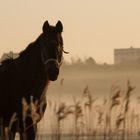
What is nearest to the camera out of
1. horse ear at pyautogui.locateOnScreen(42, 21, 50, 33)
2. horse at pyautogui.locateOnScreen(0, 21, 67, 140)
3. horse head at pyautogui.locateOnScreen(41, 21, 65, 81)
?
horse head at pyautogui.locateOnScreen(41, 21, 65, 81)

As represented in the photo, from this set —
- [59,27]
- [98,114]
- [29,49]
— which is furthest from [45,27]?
[98,114]

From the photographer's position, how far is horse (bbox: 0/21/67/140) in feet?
43.5

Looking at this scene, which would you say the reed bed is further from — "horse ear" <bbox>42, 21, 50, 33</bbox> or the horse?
"horse ear" <bbox>42, 21, 50, 33</bbox>

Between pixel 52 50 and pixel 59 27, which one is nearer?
pixel 52 50

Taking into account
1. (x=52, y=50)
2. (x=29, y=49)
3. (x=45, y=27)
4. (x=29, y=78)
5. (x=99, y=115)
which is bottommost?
(x=99, y=115)

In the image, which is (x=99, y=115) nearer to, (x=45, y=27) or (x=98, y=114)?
(x=98, y=114)

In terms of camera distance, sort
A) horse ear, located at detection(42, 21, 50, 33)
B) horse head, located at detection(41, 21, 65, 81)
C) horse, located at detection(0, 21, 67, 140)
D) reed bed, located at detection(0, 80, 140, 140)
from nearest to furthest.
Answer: reed bed, located at detection(0, 80, 140, 140)
horse head, located at detection(41, 21, 65, 81)
horse, located at detection(0, 21, 67, 140)
horse ear, located at detection(42, 21, 50, 33)

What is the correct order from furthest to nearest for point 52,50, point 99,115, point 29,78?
point 29,78
point 52,50
point 99,115

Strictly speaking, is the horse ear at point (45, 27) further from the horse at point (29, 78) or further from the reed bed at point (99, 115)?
the reed bed at point (99, 115)

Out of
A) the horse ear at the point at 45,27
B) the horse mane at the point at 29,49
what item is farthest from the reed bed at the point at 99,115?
the horse ear at the point at 45,27

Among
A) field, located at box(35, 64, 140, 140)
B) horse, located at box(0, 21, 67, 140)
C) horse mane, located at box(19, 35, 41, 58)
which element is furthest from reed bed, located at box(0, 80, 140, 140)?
horse mane, located at box(19, 35, 41, 58)

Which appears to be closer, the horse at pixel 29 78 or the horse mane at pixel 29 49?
the horse at pixel 29 78

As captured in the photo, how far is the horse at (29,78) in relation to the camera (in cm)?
1325

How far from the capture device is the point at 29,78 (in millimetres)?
13656
